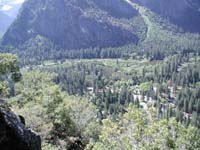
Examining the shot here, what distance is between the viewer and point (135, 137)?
44.4m

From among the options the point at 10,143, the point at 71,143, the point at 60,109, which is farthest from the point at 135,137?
the point at 60,109

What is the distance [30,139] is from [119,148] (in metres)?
11.1

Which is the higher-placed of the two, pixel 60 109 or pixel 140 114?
pixel 140 114

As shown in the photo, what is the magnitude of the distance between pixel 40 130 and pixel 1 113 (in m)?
44.1

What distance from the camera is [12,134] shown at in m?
34.1

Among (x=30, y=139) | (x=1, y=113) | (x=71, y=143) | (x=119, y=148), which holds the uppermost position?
(x=1, y=113)

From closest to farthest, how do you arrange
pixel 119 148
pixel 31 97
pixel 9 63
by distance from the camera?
pixel 119 148 < pixel 9 63 < pixel 31 97

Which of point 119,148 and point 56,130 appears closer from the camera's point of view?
point 119,148

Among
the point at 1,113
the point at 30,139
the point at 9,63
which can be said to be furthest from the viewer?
the point at 9,63

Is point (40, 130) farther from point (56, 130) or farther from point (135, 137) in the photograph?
point (135, 137)

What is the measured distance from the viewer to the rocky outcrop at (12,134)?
109 ft

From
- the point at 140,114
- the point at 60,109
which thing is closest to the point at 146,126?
the point at 140,114

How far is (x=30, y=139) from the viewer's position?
121ft

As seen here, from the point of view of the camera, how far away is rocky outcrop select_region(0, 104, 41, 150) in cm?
3336
